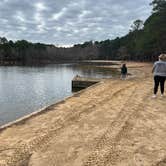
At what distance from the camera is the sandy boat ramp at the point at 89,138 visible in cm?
557

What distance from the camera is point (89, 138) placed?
6.92 metres

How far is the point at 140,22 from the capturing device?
116312 mm

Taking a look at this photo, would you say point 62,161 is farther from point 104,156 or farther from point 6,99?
point 6,99

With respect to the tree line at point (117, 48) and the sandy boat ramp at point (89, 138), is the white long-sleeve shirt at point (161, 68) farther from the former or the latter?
the tree line at point (117, 48)

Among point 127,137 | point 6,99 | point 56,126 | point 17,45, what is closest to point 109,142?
point 127,137

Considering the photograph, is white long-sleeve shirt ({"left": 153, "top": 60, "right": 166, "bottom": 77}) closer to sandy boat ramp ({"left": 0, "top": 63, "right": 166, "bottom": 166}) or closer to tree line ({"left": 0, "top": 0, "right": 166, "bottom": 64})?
sandy boat ramp ({"left": 0, "top": 63, "right": 166, "bottom": 166})

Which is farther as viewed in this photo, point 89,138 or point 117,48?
point 117,48

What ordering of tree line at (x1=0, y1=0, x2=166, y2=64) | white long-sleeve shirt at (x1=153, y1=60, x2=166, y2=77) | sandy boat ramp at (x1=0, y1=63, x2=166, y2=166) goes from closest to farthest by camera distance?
1. sandy boat ramp at (x1=0, y1=63, x2=166, y2=166)
2. white long-sleeve shirt at (x1=153, y1=60, x2=166, y2=77)
3. tree line at (x1=0, y1=0, x2=166, y2=64)

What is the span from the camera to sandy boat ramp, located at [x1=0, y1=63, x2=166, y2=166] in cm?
557

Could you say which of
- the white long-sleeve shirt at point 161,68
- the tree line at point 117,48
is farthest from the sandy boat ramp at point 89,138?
the tree line at point 117,48

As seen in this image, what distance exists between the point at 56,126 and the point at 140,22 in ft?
371

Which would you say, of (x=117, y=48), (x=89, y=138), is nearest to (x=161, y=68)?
(x=89, y=138)

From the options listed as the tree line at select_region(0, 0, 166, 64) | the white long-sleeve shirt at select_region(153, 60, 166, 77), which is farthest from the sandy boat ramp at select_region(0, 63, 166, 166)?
the tree line at select_region(0, 0, 166, 64)

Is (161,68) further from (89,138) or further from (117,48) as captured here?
(117,48)
